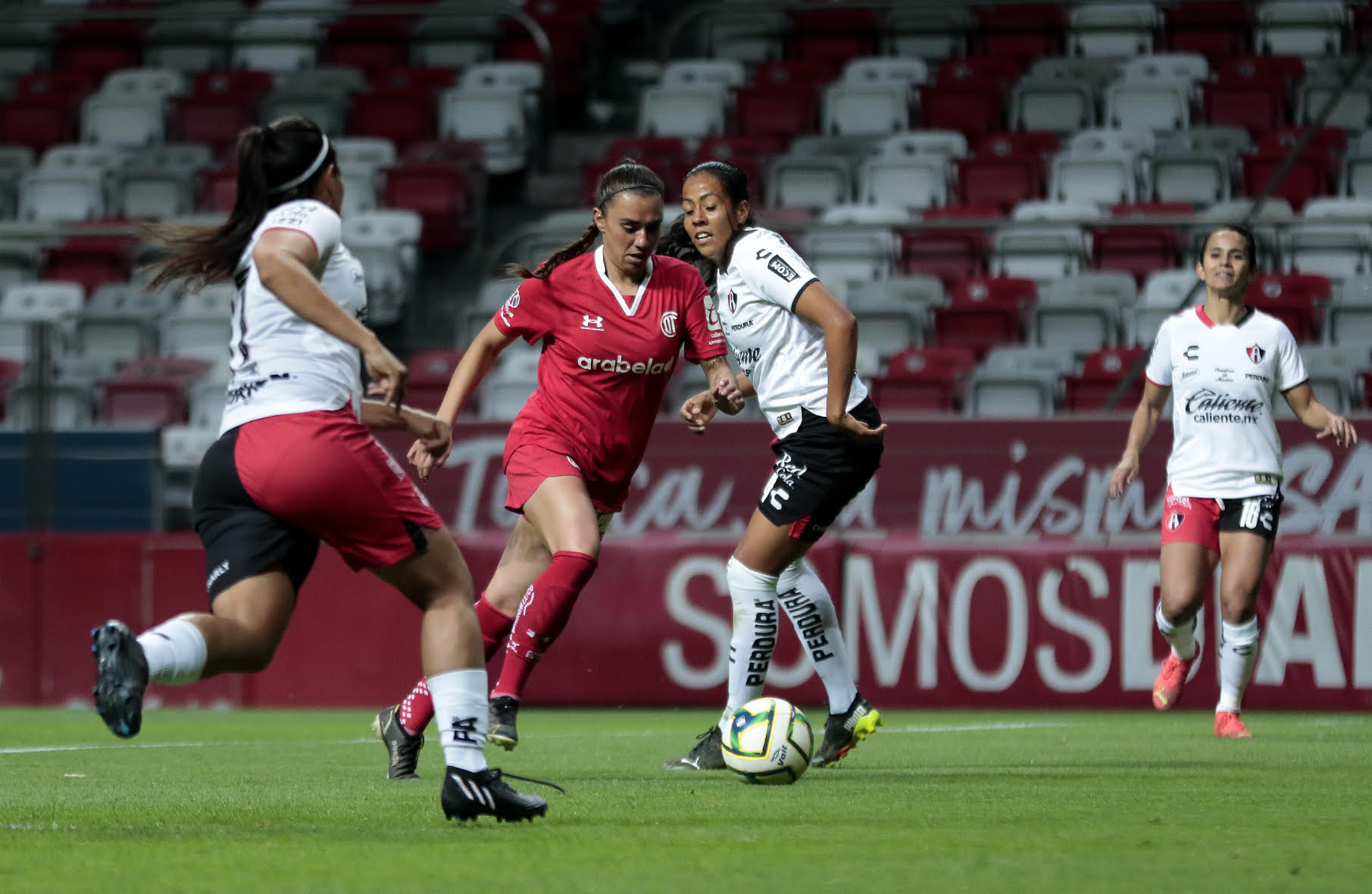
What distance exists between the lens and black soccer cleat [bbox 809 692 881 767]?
744cm

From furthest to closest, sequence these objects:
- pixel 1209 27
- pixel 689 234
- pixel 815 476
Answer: pixel 1209 27, pixel 689 234, pixel 815 476

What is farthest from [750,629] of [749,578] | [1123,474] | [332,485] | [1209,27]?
[1209,27]

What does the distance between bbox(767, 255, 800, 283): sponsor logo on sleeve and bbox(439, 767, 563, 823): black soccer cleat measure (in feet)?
8.14

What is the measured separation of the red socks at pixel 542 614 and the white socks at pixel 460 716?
1.79 metres

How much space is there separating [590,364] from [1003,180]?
9.99 m

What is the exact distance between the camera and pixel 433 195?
57.4 feet

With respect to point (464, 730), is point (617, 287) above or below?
above

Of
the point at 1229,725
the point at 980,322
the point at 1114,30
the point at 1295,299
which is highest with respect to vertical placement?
the point at 1114,30

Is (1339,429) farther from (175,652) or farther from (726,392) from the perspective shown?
(175,652)

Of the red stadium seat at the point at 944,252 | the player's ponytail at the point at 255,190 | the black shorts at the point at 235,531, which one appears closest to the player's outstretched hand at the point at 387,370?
the black shorts at the point at 235,531

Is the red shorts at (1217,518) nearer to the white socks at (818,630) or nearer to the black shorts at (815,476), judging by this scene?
the white socks at (818,630)

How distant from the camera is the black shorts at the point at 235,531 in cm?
500

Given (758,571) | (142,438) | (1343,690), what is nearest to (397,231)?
(142,438)

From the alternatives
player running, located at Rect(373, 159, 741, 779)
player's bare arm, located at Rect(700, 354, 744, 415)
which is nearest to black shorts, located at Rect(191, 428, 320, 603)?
player running, located at Rect(373, 159, 741, 779)
